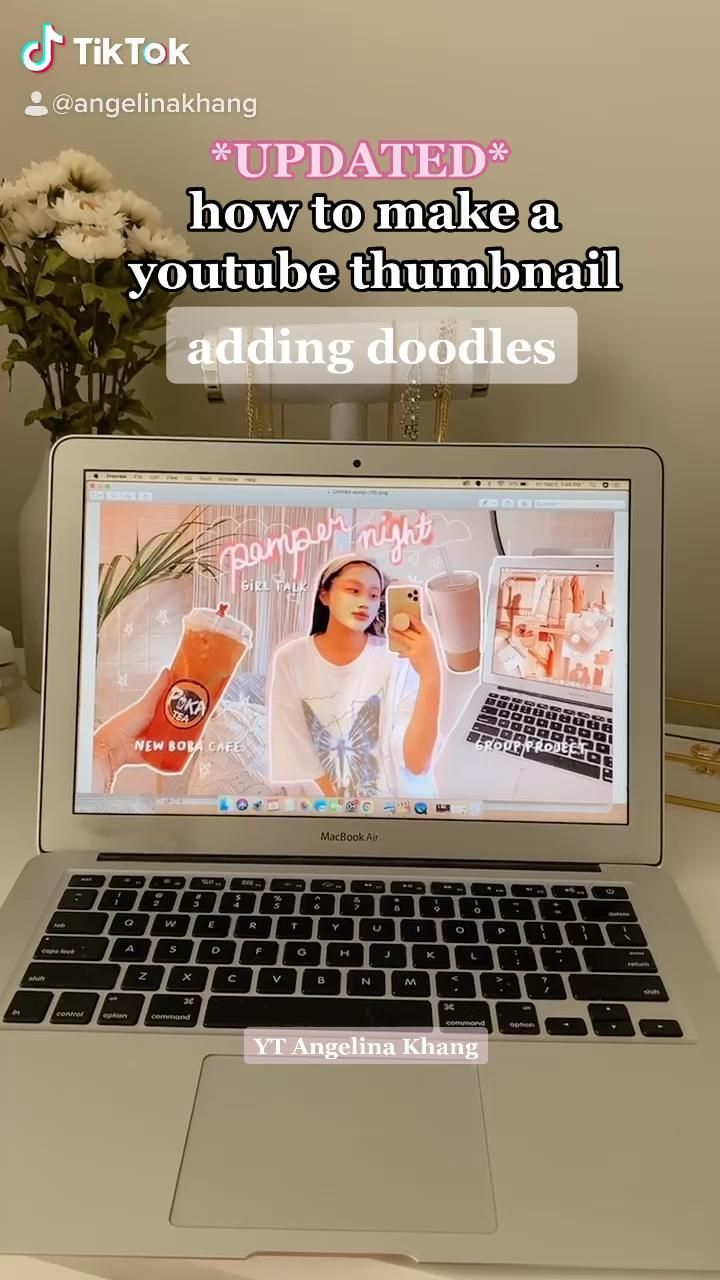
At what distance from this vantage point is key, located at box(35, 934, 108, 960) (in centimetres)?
51

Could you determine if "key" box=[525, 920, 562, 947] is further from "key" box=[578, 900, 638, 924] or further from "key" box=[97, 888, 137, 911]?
"key" box=[97, 888, 137, 911]

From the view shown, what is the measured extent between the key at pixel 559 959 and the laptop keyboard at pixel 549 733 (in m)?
0.14

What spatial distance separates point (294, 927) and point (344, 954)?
42mm

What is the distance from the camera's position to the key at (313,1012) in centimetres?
46

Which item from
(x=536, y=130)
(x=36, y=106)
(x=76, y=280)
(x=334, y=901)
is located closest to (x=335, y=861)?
(x=334, y=901)

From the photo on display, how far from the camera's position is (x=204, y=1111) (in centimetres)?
41

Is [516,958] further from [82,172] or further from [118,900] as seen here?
[82,172]

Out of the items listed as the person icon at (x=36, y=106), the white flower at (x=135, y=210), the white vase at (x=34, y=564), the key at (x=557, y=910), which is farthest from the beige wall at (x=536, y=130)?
the key at (x=557, y=910)

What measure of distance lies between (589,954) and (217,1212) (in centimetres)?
26

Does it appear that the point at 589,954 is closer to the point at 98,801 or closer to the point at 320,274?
the point at 98,801

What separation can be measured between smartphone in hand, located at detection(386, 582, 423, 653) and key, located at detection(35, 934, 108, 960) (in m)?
0.28

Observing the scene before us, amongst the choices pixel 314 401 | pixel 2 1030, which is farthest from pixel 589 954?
pixel 314 401

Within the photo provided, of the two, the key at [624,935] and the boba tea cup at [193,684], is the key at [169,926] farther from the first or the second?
the key at [624,935]

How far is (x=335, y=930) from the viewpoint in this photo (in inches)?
21.5
